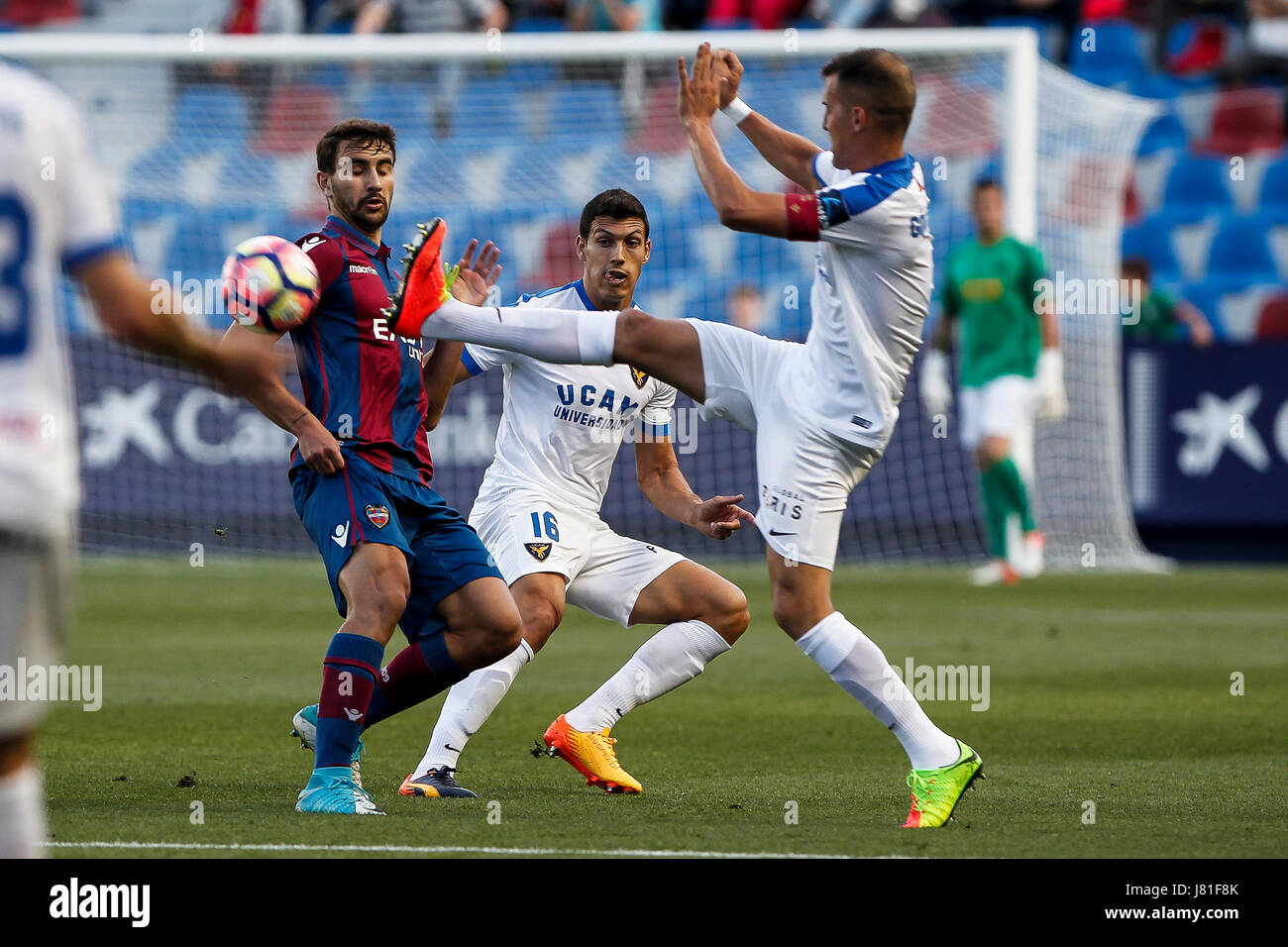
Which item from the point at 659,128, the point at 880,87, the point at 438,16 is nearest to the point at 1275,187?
the point at 659,128

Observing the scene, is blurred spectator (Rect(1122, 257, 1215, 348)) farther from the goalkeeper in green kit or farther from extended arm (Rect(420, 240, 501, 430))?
extended arm (Rect(420, 240, 501, 430))

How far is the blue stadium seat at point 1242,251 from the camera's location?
1786 cm

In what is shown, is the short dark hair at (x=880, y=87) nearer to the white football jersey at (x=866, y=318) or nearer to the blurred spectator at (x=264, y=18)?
the white football jersey at (x=866, y=318)

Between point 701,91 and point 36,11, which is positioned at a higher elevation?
point 36,11

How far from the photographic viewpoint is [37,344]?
9.52ft

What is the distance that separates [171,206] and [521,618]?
39.8 feet

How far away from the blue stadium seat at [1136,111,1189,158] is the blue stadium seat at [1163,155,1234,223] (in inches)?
19.7

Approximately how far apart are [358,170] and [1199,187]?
14583 millimetres

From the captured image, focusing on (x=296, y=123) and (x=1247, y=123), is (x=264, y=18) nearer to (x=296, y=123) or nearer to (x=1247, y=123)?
(x=296, y=123)

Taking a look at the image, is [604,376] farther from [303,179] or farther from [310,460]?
[303,179]

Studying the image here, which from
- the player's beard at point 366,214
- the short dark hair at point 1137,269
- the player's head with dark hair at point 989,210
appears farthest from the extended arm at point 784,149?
the short dark hair at point 1137,269

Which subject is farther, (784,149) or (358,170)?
(784,149)
